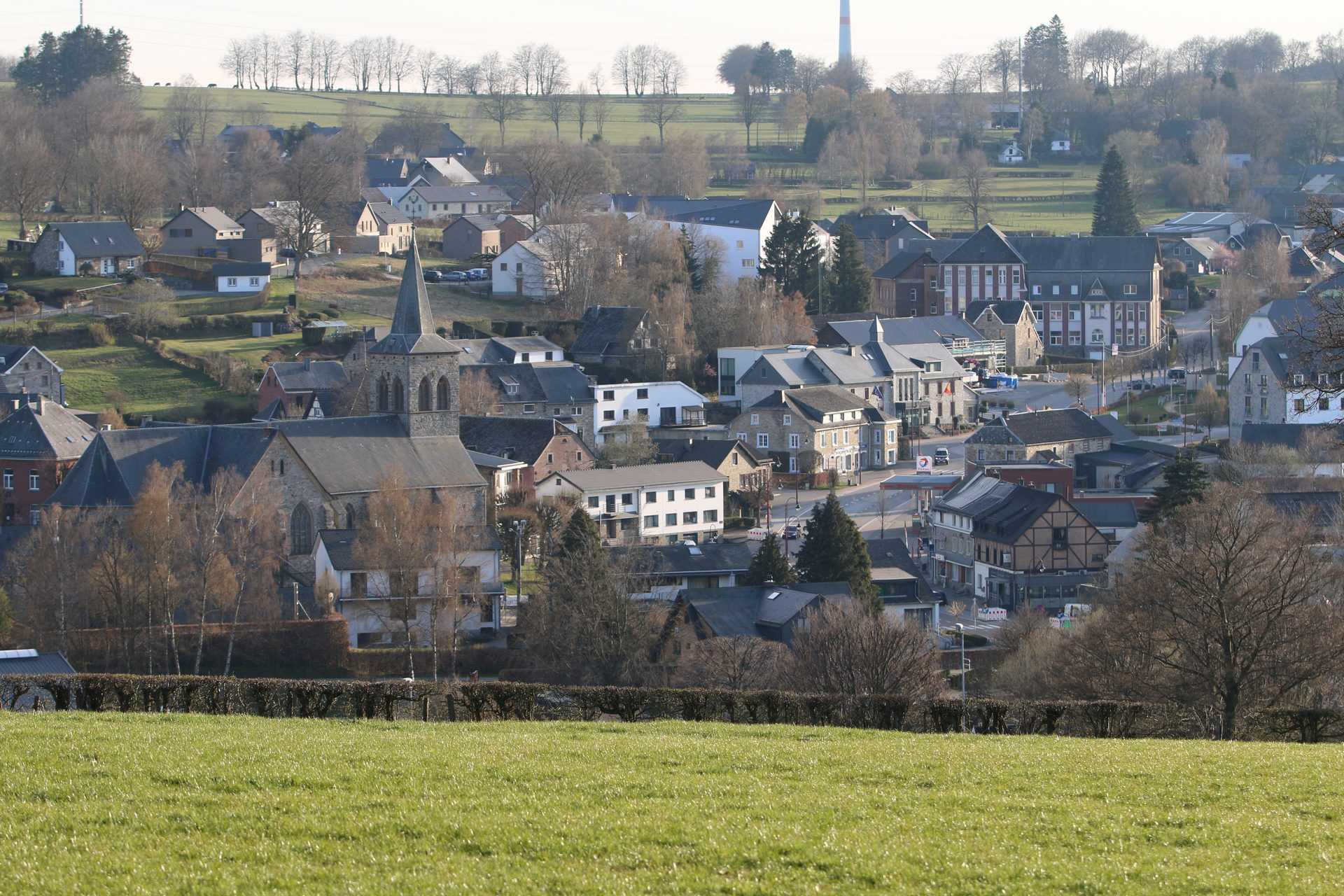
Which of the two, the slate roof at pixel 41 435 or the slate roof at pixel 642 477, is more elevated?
the slate roof at pixel 41 435

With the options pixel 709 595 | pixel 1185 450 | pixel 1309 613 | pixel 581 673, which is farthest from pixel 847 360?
pixel 1309 613

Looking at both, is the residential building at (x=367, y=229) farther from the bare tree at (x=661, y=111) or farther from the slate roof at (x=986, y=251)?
the bare tree at (x=661, y=111)

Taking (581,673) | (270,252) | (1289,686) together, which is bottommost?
(581,673)

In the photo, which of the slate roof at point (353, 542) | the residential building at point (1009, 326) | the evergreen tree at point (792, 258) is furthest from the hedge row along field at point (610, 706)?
the evergreen tree at point (792, 258)

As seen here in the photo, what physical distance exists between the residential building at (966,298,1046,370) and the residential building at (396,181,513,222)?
38231mm

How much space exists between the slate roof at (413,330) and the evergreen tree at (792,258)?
48085mm

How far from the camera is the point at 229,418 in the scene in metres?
71.5

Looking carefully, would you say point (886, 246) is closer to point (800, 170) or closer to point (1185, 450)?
point (800, 170)

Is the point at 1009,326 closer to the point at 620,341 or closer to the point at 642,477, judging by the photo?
the point at 620,341

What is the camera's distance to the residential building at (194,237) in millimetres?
98812

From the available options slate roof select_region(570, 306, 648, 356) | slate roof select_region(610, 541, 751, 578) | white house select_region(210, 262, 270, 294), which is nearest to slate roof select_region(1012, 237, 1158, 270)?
slate roof select_region(570, 306, 648, 356)

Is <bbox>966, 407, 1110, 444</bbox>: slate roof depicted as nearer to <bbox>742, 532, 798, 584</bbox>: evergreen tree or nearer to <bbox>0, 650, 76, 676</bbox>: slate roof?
<bbox>742, 532, 798, 584</bbox>: evergreen tree

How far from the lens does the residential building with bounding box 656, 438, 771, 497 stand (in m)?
70.1

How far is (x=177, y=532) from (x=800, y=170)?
117196 mm
